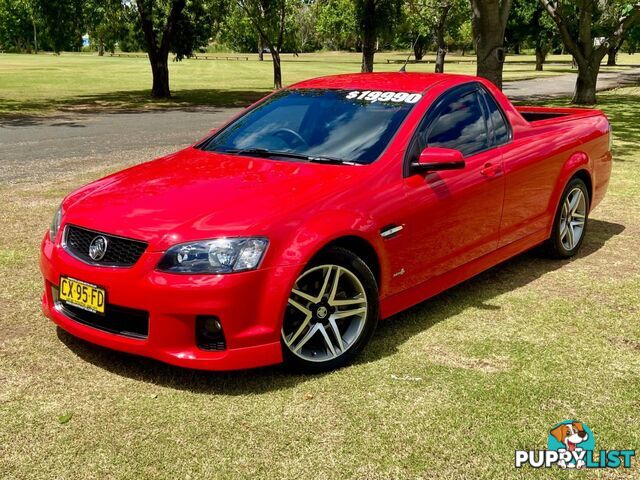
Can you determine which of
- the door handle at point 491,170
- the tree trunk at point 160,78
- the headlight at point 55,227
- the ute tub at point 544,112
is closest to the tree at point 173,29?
the tree trunk at point 160,78

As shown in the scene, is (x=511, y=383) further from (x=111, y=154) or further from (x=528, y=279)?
(x=111, y=154)

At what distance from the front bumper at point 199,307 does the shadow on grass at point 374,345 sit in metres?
0.25

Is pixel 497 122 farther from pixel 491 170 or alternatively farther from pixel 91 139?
pixel 91 139

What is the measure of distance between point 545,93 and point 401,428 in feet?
94.9

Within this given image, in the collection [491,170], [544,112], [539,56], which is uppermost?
[539,56]

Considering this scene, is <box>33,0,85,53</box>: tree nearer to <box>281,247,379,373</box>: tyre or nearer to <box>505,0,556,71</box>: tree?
<box>281,247,379,373</box>: tyre

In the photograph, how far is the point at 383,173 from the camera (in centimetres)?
431

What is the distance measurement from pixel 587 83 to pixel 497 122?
63.6ft

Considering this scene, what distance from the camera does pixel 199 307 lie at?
3.55 metres

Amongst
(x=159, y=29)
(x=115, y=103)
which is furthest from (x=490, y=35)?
(x=159, y=29)

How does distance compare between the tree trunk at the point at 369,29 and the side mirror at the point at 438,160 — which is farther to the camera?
the tree trunk at the point at 369,29

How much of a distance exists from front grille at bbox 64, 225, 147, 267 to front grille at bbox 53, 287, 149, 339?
24 cm

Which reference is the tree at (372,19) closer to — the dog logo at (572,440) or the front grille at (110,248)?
the front grille at (110,248)

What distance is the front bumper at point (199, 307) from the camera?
11.7 ft
